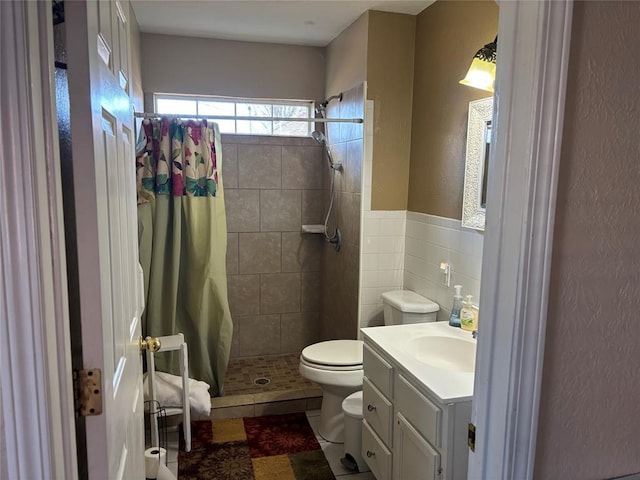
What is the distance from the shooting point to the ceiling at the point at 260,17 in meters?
2.70

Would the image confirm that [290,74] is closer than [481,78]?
No

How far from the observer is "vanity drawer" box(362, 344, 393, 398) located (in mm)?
1967

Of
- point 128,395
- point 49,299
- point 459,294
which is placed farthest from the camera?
point 459,294

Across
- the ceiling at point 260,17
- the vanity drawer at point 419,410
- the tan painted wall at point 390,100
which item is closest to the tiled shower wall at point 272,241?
the ceiling at point 260,17

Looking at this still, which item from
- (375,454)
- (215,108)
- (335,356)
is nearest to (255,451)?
(335,356)

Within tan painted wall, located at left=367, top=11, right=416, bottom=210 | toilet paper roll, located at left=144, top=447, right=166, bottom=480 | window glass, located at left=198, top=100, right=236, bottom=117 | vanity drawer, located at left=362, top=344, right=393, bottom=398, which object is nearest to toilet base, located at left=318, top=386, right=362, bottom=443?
vanity drawer, located at left=362, top=344, right=393, bottom=398

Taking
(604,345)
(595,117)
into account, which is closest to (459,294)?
(604,345)

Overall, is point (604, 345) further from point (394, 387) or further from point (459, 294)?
point (459, 294)

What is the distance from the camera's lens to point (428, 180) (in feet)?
8.81

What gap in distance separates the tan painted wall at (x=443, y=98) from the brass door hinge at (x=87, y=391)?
192 centimetres

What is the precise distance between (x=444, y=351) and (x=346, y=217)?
1.31 metres

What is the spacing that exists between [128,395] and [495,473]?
34.3 inches

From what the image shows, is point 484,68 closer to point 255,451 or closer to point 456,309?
point 456,309

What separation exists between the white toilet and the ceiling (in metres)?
1.60
